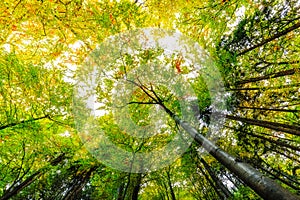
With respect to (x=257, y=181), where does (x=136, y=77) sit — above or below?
above

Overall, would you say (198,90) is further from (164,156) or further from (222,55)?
(164,156)

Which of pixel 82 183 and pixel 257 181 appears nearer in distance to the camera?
pixel 257 181

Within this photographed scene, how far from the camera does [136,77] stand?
5.64m

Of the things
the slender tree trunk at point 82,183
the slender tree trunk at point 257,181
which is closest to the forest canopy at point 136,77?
the slender tree trunk at point 257,181

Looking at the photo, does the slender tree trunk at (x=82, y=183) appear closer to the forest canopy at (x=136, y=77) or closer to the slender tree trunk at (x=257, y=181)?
the forest canopy at (x=136, y=77)

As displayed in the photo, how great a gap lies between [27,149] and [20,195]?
3.09 m

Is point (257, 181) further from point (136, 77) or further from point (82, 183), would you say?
point (82, 183)

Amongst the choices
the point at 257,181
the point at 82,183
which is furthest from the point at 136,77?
the point at 82,183

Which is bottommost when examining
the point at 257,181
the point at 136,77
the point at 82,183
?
the point at 257,181

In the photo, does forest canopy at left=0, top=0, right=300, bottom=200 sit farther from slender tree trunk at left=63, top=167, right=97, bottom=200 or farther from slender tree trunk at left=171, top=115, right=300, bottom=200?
slender tree trunk at left=63, top=167, right=97, bottom=200

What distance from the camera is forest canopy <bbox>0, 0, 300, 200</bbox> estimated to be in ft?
12.3

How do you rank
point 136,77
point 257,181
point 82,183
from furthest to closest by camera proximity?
point 82,183
point 136,77
point 257,181

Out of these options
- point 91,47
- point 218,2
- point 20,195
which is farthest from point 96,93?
point 20,195

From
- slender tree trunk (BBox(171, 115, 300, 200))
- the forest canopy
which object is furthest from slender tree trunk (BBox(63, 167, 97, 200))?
slender tree trunk (BBox(171, 115, 300, 200))
